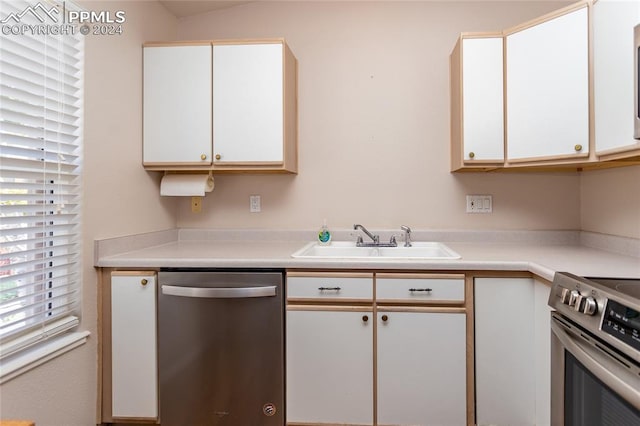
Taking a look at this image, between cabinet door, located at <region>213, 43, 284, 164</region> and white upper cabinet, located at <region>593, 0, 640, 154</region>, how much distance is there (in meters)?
1.50

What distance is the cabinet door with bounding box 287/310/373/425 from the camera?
5.52ft

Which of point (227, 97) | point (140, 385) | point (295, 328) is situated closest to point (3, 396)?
point (140, 385)

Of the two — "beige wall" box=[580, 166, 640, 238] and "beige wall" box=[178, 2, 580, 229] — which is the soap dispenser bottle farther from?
"beige wall" box=[580, 166, 640, 238]

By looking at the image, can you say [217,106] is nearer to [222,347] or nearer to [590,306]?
[222,347]

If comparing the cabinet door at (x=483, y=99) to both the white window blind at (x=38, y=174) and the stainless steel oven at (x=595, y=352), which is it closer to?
the stainless steel oven at (x=595, y=352)

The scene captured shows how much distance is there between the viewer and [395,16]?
2.33 metres

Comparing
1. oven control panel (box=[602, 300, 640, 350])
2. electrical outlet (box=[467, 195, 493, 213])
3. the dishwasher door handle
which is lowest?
the dishwasher door handle

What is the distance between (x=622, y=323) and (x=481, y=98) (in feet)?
4.49

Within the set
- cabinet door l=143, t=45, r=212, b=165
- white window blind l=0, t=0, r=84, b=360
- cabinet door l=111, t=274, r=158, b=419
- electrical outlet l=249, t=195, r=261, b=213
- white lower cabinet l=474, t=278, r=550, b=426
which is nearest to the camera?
white window blind l=0, t=0, r=84, b=360

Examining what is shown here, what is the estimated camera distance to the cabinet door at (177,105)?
2.09 metres

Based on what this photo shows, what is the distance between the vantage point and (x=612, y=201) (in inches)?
76.9

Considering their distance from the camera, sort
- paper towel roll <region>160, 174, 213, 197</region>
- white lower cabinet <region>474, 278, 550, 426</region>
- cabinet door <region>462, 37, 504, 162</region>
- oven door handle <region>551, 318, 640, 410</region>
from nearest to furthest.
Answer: oven door handle <region>551, 318, 640, 410</region>
white lower cabinet <region>474, 278, 550, 426</region>
cabinet door <region>462, 37, 504, 162</region>
paper towel roll <region>160, 174, 213, 197</region>

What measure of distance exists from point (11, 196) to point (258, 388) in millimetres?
1251

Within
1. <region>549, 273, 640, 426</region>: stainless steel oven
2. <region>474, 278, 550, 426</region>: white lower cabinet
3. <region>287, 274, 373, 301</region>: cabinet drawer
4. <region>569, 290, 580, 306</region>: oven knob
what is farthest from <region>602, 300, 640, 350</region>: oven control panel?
<region>287, 274, 373, 301</region>: cabinet drawer
